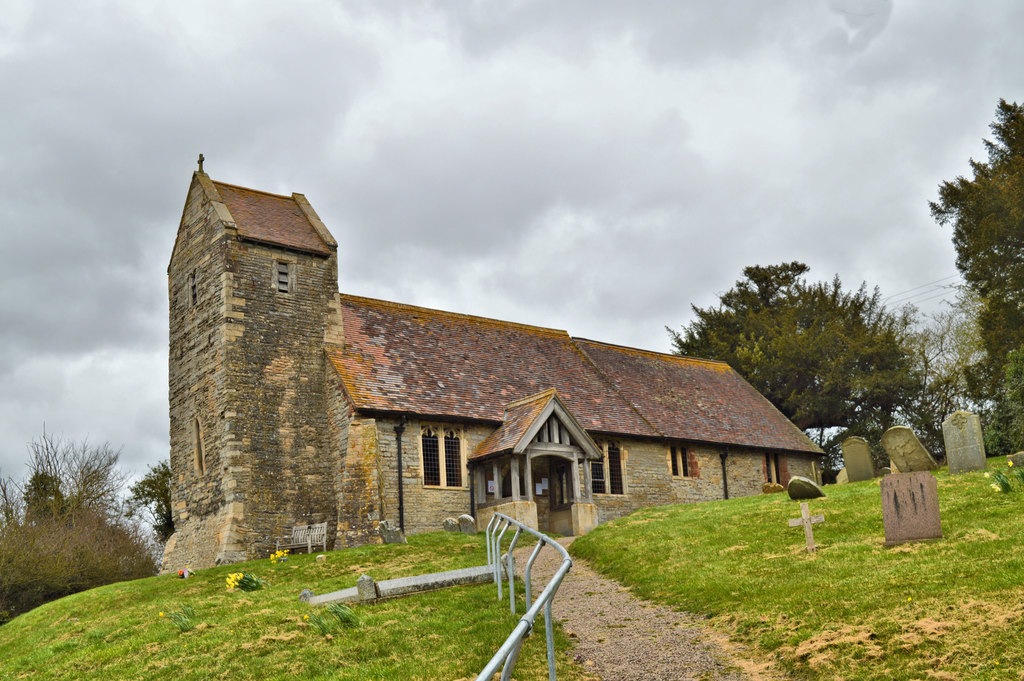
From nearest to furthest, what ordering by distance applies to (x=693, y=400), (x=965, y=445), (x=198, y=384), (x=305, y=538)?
(x=965, y=445)
(x=305, y=538)
(x=198, y=384)
(x=693, y=400)

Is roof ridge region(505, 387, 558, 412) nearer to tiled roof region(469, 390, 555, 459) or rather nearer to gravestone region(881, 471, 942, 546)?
Result: tiled roof region(469, 390, 555, 459)

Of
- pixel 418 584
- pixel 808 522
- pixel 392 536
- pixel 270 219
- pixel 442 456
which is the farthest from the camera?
pixel 270 219

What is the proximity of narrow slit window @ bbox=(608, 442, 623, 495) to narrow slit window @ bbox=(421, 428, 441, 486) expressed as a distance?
7.13 meters

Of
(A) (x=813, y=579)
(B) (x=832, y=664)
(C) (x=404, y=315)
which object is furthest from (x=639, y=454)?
(B) (x=832, y=664)

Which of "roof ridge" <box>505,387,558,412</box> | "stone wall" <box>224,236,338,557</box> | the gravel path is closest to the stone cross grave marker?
the gravel path

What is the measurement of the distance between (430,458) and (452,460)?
0.85m

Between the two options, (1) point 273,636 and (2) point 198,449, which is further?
(2) point 198,449

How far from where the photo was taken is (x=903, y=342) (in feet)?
178

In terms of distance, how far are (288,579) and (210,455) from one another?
9402 millimetres

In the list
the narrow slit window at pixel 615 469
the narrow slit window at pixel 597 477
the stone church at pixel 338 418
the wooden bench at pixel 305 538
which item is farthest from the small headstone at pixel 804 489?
the wooden bench at pixel 305 538

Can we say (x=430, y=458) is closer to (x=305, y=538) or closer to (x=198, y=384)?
(x=305, y=538)

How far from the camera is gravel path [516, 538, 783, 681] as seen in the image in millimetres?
11875

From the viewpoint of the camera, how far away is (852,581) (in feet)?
47.4

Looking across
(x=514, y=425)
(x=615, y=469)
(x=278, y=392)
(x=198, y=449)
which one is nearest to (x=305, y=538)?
(x=278, y=392)
